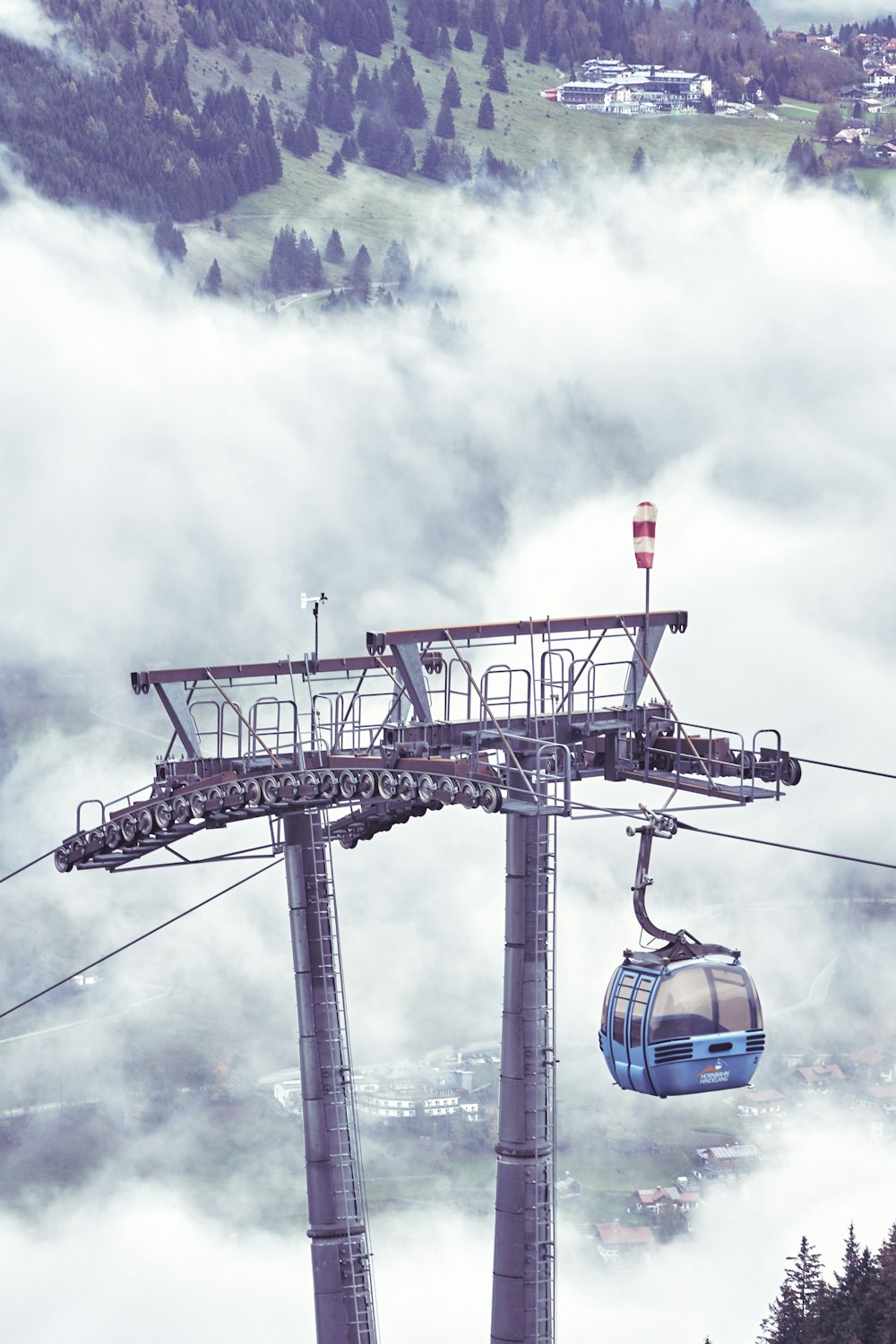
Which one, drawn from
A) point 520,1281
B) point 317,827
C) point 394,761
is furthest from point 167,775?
point 520,1281

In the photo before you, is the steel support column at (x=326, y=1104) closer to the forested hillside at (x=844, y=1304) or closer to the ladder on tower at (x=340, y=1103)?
the ladder on tower at (x=340, y=1103)

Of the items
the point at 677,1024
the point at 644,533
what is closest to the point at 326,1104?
the point at 677,1024

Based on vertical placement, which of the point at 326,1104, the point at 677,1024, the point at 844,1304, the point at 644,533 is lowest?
the point at 677,1024

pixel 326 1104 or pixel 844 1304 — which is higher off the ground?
pixel 844 1304

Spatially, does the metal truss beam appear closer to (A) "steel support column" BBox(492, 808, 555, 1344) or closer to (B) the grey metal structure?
(B) the grey metal structure

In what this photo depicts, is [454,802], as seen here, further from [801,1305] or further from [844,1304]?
[801,1305]

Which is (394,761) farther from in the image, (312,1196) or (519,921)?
(312,1196)

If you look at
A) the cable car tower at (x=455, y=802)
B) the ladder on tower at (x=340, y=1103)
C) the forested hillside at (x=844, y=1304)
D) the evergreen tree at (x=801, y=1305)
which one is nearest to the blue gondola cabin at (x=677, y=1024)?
the cable car tower at (x=455, y=802)
